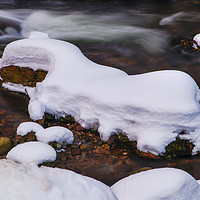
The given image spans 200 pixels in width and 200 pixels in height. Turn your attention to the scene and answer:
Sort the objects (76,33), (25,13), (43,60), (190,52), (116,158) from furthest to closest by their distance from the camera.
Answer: (25,13) < (76,33) < (190,52) < (43,60) < (116,158)

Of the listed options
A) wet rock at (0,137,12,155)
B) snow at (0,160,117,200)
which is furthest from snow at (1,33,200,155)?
snow at (0,160,117,200)

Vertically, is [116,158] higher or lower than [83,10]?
lower

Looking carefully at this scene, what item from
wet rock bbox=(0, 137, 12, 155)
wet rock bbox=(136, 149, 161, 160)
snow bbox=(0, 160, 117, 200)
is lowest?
wet rock bbox=(136, 149, 161, 160)

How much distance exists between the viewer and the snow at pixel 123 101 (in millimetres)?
3414

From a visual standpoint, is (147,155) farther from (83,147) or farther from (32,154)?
(32,154)

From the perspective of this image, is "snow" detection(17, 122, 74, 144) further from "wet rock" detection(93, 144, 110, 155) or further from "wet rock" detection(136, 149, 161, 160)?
"wet rock" detection(136, 149, 161, 160)

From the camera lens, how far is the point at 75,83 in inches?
160

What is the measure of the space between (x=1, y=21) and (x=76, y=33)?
240cm

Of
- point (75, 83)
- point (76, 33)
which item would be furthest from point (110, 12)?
point (75, 83)

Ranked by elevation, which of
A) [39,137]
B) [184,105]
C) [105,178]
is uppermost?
[184,105]

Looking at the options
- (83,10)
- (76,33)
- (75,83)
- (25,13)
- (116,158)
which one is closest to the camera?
(116,158)

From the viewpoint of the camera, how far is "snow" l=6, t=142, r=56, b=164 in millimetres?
2863

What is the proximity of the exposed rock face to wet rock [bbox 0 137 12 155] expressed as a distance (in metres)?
1.48

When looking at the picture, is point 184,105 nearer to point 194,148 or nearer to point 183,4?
point 194,148
